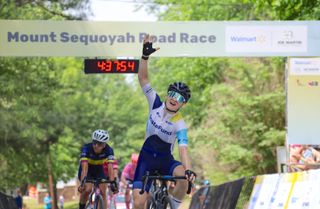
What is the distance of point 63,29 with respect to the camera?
19094 mm

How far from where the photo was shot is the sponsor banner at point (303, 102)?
67.5 ft

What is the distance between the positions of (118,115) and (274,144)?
37.8m

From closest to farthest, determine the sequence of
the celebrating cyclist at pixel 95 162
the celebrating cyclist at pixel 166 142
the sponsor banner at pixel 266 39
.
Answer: the celebrating cyclist at pixel 166 142 < the celebrating cyclist at pixel 95 162 < the sponsor banner at pixel 266 39

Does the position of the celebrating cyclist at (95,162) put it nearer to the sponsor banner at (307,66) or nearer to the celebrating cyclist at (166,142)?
the celebrating cyclist at (166,142)

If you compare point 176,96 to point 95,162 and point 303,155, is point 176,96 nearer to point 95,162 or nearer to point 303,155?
point 95,162

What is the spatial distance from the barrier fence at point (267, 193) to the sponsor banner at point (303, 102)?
5986 mm

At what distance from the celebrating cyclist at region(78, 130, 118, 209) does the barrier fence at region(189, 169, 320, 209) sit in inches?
82.2

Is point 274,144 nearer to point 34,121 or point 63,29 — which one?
point 34,121

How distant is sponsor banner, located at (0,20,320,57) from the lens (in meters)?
19.1

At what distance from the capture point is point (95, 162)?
518 inches

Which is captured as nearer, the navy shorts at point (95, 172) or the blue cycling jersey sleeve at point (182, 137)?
the blue cycling jersey sleeve at point (182, 137)

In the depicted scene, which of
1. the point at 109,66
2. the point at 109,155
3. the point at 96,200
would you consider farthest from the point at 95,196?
the point at 109,66

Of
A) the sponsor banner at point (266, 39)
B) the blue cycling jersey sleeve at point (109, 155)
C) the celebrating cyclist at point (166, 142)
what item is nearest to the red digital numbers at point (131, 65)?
the sponsor banner at point (266, 39)

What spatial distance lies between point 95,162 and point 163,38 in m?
6.84
